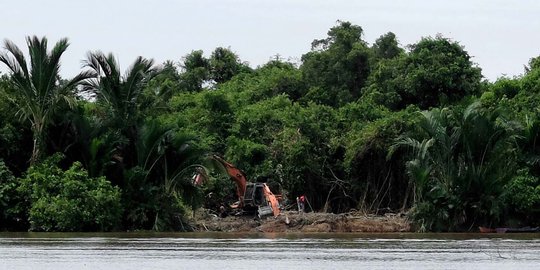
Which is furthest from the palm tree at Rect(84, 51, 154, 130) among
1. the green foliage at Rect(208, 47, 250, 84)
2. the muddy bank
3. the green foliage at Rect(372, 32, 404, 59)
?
the green foliage at Rect(208, 47, 250, 84)

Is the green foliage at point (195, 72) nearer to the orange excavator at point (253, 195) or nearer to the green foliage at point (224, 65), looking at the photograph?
the green foliage at point (224, 65)

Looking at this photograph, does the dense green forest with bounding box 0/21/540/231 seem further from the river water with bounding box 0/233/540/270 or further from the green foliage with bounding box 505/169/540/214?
the river water with bounding box 0/233/540/270

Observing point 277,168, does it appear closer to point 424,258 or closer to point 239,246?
point 239,246

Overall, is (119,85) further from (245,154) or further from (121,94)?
(245,154)

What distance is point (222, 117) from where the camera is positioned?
47.8m

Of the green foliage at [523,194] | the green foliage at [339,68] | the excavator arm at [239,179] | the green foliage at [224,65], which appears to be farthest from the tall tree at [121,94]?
the green foliage at [224,65]

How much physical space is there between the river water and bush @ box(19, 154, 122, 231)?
314 centimetres

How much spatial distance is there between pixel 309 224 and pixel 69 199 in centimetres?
884

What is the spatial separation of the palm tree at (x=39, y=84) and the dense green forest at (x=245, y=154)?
40mm

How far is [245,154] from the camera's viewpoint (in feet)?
143

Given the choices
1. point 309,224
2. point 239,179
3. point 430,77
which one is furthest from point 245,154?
point 430,77

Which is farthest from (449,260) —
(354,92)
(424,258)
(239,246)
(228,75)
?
(228,75)

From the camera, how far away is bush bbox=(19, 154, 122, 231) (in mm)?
32031

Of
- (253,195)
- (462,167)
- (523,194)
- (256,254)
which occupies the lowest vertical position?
(256,254)
